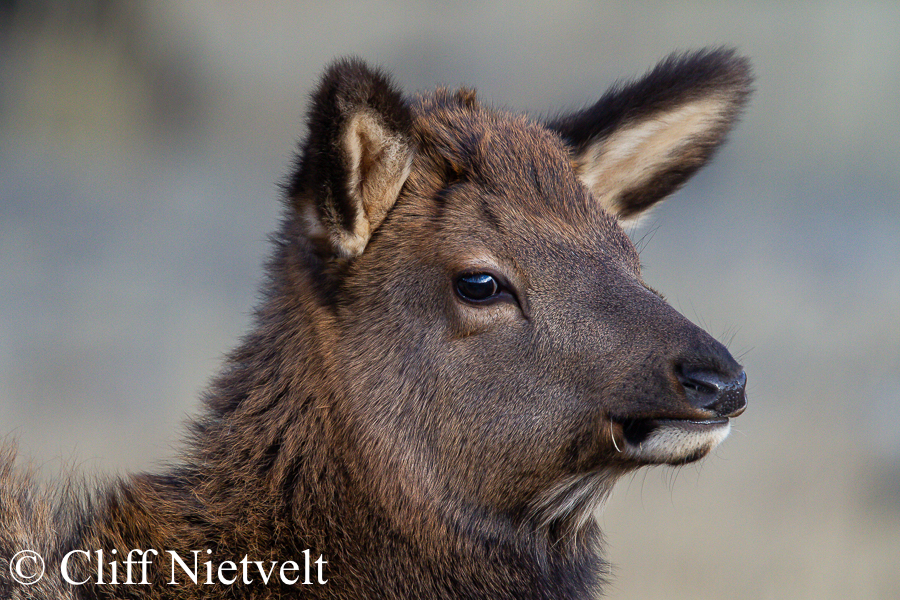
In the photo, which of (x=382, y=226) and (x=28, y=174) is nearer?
(x=382, y=226)

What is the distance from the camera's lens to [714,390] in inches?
117

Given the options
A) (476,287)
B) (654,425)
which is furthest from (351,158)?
(654,425)

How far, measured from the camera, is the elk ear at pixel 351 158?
3055mm

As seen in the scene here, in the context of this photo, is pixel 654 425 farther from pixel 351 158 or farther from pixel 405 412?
pixel 351 158

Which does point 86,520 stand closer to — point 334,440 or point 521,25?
point 334,440

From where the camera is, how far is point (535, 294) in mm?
3314

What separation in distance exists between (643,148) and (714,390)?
161 centimetres

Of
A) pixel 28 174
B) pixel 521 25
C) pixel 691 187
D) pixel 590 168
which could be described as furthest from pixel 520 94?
pixel 590 168

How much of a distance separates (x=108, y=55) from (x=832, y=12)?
8.57 metres

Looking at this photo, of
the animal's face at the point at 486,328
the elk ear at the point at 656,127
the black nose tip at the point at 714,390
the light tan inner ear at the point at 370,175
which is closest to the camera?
the black nose tip at the point at 714,390

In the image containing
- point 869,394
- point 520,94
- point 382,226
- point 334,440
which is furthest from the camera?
point 520,94

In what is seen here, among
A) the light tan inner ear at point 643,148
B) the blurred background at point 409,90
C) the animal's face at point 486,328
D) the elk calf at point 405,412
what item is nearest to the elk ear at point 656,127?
the light tan inner ear at point 643,148

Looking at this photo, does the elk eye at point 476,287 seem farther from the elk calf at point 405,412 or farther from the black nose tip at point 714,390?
the black nose tip at point 714,390

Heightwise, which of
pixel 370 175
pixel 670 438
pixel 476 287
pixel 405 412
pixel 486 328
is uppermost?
pixel 370 175
